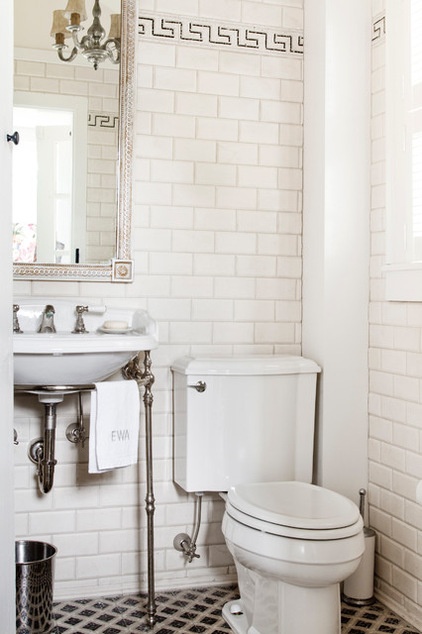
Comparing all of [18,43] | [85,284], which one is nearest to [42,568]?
[85,284]

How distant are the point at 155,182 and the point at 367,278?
34.1 inches

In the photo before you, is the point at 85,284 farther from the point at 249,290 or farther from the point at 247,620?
the point at 247,620

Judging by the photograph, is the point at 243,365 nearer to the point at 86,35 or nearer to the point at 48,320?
the point at 48,320

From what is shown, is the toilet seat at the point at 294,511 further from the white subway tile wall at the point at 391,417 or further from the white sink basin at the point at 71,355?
the white sink basin at the point at 71,355

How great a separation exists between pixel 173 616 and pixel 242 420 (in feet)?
2.29

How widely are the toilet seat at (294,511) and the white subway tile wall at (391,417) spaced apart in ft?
1.18

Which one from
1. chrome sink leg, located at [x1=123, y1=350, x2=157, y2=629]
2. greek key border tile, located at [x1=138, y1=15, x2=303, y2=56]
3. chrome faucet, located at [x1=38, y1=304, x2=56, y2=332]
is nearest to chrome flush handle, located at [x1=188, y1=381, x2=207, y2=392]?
chrome sink leg, located at [x1=123, y1=350, x2=157, y2=629]

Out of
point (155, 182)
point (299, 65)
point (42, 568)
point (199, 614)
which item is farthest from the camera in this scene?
point (299, 65)

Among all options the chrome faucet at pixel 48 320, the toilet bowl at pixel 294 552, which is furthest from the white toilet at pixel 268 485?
the chrome faucet at pixel 48 320

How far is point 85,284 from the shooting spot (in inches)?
98.0

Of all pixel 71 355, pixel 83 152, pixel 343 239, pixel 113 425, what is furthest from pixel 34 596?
pixel 343 239

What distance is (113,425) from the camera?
2.12 metres

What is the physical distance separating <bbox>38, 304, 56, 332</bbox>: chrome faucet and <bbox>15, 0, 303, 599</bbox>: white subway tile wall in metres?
0.14

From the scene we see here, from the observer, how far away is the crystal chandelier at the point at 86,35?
241cm
